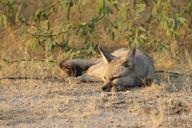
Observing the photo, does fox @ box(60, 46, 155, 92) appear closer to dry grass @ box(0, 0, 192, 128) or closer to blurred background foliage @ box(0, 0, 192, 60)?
dry grass @ box(0, 0, 192, 128)

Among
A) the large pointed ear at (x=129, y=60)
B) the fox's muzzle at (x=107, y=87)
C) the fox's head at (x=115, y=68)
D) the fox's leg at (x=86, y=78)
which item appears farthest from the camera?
the fox's leg at (x=86, y=78)

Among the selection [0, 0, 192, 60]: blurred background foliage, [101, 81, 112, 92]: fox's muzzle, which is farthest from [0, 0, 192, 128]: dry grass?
[0, 0, 192, 60]: blurred background foliage

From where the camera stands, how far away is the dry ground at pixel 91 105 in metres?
6.94

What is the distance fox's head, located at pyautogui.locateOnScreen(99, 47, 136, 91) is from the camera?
902cm

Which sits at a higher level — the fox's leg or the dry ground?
the fox's leg

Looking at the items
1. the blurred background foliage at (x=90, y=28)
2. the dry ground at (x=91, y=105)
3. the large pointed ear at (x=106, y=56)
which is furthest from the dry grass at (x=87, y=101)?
the large pointed ear at (x=106, y=56)

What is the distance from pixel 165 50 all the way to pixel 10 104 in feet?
12.7

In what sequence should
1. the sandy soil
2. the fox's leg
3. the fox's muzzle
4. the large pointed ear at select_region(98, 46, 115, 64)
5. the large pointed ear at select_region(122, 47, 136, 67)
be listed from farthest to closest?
1. the fox's leg
2. the large pointed ear at select_region(98, 46, 115, 64)
3. the large pointed ear at select_region(122, 47, 136, 67)
4. the fox's muzzle
5. the sandy soil

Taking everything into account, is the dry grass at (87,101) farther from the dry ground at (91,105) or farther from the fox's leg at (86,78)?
the fox's leg at (86,78)

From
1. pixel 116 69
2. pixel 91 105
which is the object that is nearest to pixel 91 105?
pixel 91 105

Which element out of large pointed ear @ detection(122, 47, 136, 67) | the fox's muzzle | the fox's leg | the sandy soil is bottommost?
the sandy soil

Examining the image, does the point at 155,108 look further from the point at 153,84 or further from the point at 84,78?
the point at 84,78

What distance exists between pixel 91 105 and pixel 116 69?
1.62 metres

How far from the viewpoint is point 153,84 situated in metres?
8.96
